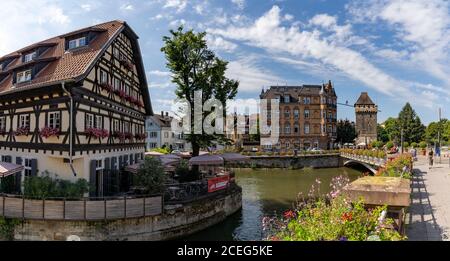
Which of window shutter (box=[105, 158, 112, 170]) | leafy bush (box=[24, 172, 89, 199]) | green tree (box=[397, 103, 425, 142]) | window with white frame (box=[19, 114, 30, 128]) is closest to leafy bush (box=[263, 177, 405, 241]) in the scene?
leafy bush (box=[24, 172, 89, 199])

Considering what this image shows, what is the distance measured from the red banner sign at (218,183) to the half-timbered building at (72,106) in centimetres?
601

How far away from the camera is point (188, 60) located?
2770cm

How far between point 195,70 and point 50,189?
50.2ft

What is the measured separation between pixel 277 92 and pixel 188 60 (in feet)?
173

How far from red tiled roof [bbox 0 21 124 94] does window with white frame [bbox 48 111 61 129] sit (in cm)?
154

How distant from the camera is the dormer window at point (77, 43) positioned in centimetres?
2061

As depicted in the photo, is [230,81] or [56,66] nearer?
[56,66]

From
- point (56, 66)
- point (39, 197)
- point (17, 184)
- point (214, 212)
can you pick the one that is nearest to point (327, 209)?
point (39, 197)

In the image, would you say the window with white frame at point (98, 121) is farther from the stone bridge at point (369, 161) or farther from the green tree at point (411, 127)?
the green tree at point (411, 127)

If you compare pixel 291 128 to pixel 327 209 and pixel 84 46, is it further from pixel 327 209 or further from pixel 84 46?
pixel 327 209

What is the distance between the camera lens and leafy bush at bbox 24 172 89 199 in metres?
15.6

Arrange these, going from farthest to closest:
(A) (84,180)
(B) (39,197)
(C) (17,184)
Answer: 1. (C) (17,184)
2. (A) (84,180)
3. (B) (39,197)

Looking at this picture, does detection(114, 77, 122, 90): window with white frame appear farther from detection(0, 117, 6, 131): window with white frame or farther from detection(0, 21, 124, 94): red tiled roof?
detection(0, 117, 6, 131): window with white frame

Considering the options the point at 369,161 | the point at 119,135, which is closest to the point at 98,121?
the point at 119,135
